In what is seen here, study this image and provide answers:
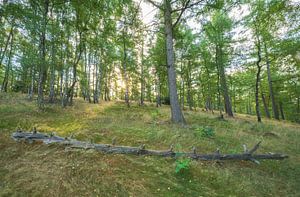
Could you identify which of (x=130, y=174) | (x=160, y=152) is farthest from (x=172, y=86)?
(x=130, y=174)

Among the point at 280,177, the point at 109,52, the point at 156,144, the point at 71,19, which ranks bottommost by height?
the point at 280,177

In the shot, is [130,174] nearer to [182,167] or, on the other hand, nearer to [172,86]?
[182,167]

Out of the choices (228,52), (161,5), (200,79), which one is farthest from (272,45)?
(161,5)

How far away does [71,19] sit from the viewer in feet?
44.8

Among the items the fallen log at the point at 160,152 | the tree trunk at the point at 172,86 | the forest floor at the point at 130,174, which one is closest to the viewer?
the forest floor at the point at 130,174

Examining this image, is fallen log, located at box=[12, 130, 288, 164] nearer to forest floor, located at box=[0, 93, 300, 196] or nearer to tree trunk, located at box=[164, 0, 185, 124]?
forest floor, located at box=[0, 93, 300, 196]

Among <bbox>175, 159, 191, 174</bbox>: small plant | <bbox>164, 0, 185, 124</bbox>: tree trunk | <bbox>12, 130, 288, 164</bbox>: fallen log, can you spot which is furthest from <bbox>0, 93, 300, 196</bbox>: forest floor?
<bbox>164, 0, 185, 124</bbox>: tree trunk

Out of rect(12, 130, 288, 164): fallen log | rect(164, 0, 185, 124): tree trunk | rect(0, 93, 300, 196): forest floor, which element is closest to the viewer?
rect(0, 93, 300, 196): forest floor

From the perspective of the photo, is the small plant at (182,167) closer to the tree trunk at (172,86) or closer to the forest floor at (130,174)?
the forest floor at (130,174)

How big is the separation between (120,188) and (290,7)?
676 cm

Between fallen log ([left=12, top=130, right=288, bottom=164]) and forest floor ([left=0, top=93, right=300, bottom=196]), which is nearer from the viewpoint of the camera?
forest floor ([left=0, top=93, right=300, bottom=196])

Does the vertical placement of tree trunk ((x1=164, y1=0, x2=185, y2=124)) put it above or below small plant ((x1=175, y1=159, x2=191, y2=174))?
above

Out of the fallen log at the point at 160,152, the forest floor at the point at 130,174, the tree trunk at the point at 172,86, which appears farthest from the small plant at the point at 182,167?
the tree trunk at the point at 172,86

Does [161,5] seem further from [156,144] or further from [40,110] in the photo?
[40,110]
